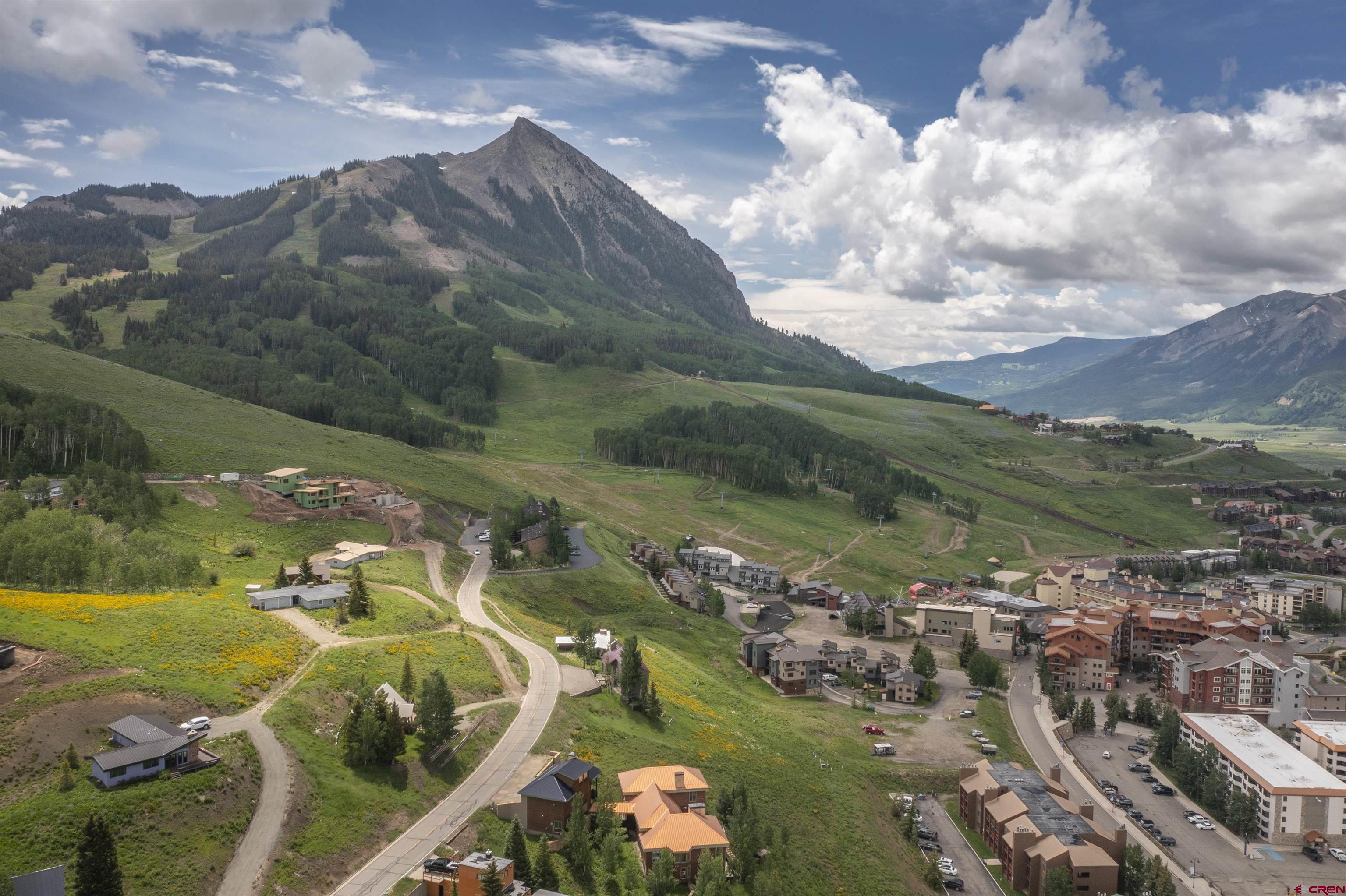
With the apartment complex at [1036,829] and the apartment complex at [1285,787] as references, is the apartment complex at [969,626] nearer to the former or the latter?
the apartment complex at [1285,787]

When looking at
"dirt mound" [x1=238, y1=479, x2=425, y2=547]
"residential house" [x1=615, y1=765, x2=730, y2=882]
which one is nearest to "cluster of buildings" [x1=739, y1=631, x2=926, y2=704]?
"residential house" [x1=615, y1=765, x2=730, y2=882]

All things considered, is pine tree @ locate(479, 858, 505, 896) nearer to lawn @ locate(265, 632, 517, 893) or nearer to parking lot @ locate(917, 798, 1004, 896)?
lawn @ locate(265, 632, 517, 893)

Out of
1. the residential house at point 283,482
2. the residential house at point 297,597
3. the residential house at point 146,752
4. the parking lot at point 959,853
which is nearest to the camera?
the residential house at point 146,752

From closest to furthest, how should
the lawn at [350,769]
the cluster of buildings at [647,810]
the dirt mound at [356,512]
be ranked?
the lawn at [350,769] → the cluster of buildings at [647,810] → the dirt mound at [356,512]

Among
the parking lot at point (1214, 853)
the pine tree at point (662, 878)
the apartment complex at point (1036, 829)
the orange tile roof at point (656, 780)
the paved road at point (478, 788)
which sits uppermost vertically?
the paved road at point (478, 788)

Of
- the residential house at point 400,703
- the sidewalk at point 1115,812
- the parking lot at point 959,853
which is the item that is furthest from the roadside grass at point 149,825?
the sidewalk at point 1115,812

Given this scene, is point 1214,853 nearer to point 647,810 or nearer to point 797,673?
point 797,673

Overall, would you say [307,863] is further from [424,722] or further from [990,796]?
[990,796]

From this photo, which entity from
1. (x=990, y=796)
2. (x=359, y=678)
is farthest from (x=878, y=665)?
(x=359, y=678)
